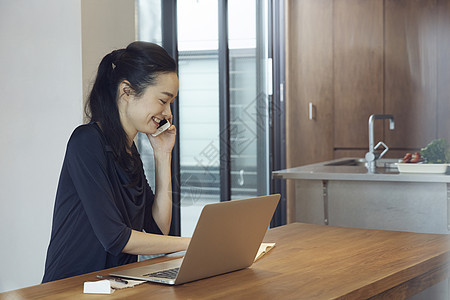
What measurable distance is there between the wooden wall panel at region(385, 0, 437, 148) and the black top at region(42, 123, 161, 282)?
3.13m

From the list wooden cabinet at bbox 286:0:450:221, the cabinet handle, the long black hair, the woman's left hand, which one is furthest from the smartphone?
the cabinet handle

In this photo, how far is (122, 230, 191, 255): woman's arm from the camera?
1.39 meters

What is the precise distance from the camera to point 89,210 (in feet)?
4.57

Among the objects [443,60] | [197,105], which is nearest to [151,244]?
[197,105]

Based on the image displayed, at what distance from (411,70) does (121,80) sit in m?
3.13

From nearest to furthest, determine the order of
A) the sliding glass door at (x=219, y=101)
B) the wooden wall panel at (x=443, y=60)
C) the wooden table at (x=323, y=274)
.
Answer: the wooden table at (x=323, y=274) → the sliding glass door at (x=219, y=101) → the wooden wall panel at (x=443, y=60)

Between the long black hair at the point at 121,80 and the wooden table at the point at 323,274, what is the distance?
0.35 metres

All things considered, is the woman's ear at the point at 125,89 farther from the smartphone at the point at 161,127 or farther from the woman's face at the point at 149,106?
the smartphone at the point at 161,127

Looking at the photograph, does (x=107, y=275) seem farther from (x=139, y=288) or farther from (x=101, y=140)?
(x=101, y=140)

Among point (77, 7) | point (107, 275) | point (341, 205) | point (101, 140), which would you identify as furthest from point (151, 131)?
point (341, 205)

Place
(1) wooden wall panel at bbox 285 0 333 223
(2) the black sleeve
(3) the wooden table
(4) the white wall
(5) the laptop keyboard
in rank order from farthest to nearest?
(1) wooden wall panel at bbox 285 0 333 223, (4) the white wall, (2) the black sleeve, (5) the laptop keyboard, (3) the wooden table

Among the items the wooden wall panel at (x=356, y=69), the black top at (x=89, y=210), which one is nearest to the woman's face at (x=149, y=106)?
the black top at (x=89, y=210)

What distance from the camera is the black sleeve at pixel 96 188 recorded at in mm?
1376

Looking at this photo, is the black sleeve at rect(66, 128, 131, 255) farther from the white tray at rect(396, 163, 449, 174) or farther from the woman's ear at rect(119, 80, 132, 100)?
the white tray at rect(396, 163, 449, 174)
